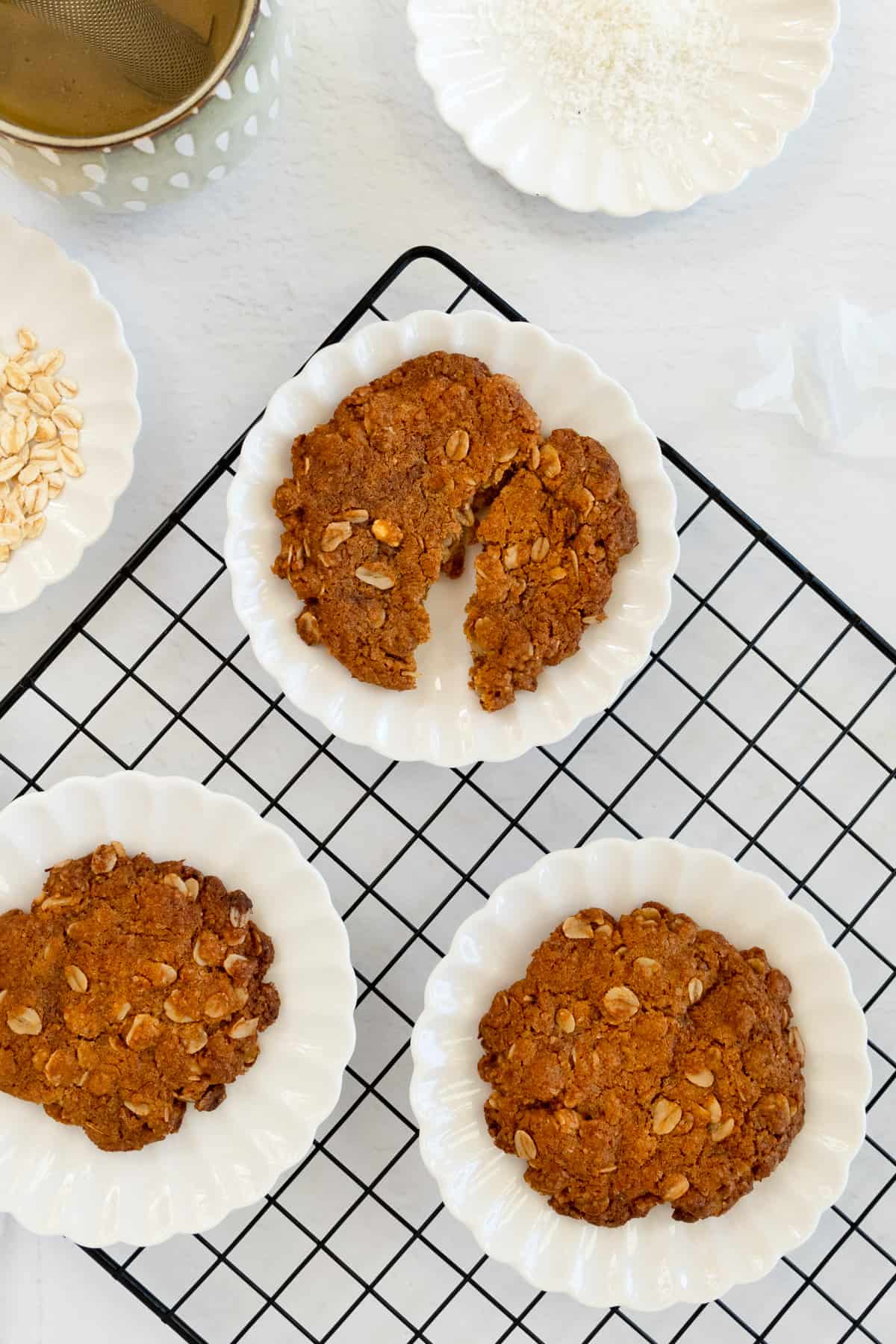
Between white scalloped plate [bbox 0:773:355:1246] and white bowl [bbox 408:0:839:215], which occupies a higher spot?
white bowl [bbox 408:0:839:215]

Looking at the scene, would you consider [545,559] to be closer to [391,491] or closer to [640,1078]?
[391,491]

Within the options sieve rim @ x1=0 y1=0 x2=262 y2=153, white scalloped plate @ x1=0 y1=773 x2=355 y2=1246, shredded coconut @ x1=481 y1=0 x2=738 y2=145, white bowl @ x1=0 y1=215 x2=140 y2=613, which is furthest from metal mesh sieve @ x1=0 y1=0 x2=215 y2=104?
white scalloped plate @ x1=0 y1=773 x2=355 y2=1246

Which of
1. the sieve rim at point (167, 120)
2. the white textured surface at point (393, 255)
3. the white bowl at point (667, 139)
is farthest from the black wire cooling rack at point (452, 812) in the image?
the sieve rim at point (167, 120)

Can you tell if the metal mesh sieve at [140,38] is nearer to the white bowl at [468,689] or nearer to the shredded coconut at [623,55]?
the white bowl at [468,689]

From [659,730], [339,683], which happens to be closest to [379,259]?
[339,683]

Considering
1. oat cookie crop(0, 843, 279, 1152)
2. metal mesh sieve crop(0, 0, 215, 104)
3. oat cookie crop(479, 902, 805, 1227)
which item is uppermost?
metal mesh sieve crop(0, 0, 215, 104)

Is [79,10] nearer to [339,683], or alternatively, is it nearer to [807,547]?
[339,683]

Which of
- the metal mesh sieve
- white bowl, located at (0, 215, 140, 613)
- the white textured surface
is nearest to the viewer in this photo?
the metal mesh sieve

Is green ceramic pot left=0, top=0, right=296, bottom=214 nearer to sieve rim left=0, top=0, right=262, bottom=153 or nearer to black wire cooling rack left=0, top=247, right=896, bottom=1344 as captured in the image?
sieve rim left=0, top=0, right=262, bottom=153
